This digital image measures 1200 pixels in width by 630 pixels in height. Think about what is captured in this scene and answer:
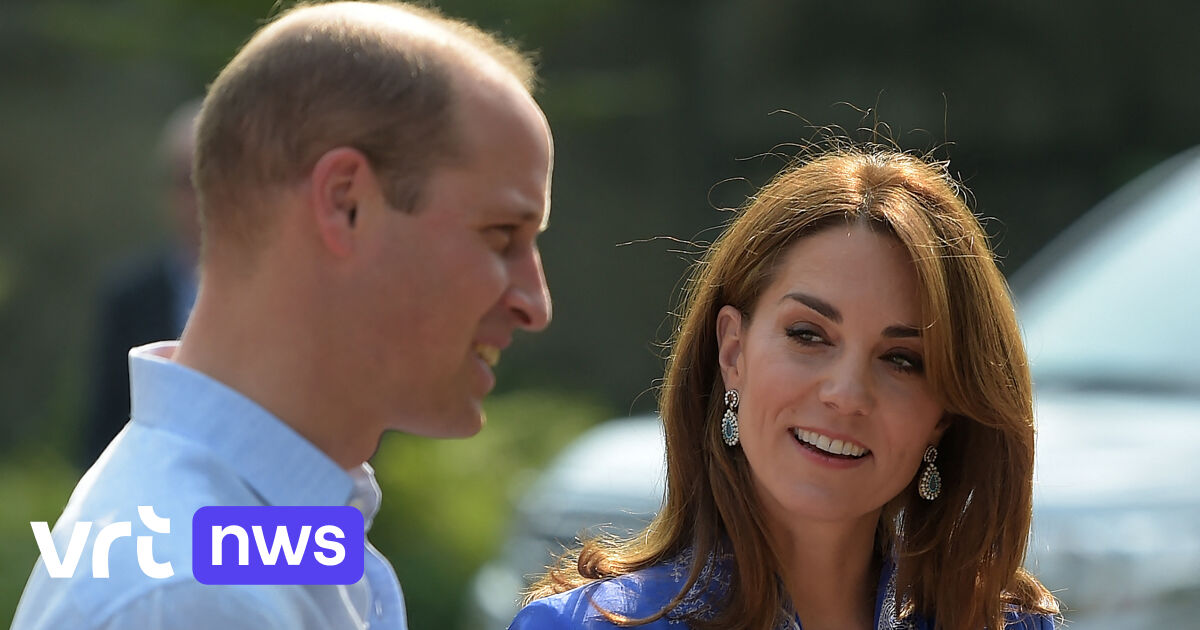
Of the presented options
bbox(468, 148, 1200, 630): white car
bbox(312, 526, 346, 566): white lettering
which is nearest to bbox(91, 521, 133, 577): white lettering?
bbox(312, 526, 346, 566): white lettering

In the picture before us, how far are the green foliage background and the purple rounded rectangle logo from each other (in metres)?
7.78

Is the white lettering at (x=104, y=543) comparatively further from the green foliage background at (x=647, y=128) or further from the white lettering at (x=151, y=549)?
the green foliage background at (x=647, y=128)

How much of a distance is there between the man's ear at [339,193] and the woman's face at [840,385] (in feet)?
3.31

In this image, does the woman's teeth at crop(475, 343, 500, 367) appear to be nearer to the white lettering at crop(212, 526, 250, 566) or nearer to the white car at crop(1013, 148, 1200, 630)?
the white lettering at crop(212, 526, 250, 566)

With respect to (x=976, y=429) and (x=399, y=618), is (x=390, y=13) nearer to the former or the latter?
(x=399, y=618)

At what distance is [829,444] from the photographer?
8.42 feet

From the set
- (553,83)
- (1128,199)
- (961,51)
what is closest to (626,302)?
(553,83)

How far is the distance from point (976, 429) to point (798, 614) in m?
0.51

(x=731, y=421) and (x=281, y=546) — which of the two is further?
(x=731, y=421)

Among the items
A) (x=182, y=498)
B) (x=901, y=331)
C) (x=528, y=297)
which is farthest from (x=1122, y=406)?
(x=182, y=498)

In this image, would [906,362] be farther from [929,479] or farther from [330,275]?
[330,275]

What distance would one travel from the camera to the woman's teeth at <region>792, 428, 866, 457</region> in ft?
8.41

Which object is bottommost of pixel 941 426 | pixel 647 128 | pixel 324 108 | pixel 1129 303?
pixel 941 426

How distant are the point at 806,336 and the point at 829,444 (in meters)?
0.20
